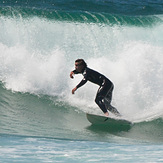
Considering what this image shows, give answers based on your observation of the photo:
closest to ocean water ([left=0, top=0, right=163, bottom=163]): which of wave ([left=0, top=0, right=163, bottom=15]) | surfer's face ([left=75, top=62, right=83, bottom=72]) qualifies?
wave ([left=0, top=0, right=163, bottom=15])

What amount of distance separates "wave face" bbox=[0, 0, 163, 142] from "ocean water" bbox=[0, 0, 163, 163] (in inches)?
0.9

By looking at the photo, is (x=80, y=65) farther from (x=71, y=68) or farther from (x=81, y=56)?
(x=81, y=56)

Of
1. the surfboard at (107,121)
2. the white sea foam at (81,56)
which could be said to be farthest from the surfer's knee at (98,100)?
the white sea foam at (81,56)

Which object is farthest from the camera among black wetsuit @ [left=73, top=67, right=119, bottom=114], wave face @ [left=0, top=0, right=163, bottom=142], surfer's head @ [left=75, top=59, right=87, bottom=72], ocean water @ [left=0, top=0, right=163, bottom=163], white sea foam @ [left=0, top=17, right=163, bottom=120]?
white sea foam @ [left=0, top=17, right=163, bottom=120]

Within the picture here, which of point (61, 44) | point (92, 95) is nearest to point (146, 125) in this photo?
point (92, 95)

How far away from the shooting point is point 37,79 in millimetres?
14484

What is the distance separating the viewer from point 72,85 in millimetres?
14250

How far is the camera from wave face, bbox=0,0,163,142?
1088 cm

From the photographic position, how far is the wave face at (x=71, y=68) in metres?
10.9

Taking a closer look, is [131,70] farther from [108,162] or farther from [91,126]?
[108,162]

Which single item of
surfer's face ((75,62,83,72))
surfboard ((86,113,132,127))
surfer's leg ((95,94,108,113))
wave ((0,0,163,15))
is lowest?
surfboard ((86,113,132,127))

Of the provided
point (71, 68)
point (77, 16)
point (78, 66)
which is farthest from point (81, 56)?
point (78, 66)

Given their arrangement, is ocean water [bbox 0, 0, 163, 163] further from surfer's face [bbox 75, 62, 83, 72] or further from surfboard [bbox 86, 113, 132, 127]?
surfer's face [bbox 75, 62, 83, 72]

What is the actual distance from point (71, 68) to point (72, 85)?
1.23m
